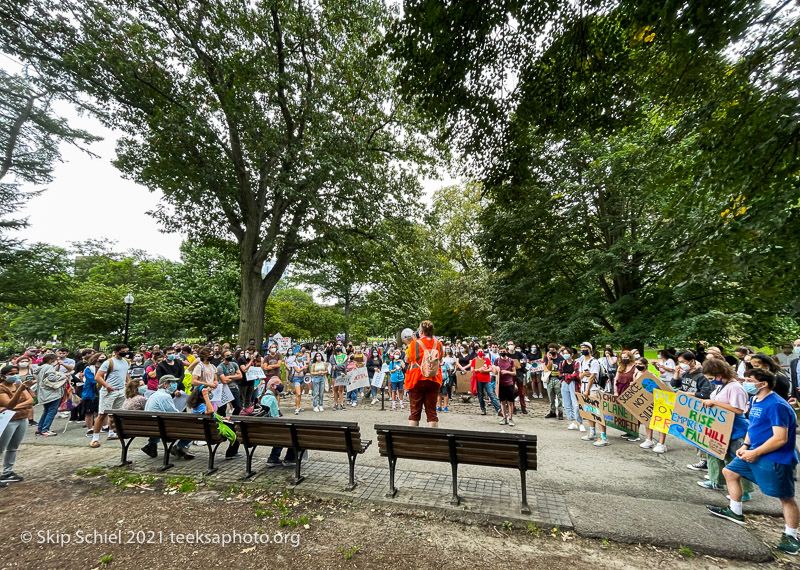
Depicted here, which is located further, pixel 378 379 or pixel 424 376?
pixel 378 379

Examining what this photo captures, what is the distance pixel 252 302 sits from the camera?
14.0 m

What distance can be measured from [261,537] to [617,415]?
7049 millimetres

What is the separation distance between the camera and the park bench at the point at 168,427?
5.37 meters

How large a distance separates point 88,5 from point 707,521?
19.2 m

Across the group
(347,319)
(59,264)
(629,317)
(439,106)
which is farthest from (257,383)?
(347,319)

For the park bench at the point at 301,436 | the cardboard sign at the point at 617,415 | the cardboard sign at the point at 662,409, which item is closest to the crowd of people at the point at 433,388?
the cardboard sign at the point at 617,415

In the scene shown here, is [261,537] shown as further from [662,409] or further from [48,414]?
[48,414]

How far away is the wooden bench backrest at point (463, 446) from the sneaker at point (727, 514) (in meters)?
2.23

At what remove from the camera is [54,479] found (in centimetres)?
526

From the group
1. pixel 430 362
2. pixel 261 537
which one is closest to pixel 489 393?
pixel 430 362

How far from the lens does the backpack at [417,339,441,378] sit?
5441 millimetres

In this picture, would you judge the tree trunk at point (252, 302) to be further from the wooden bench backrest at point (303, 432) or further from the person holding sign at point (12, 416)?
the wooden bench backrest at point (303, 432)

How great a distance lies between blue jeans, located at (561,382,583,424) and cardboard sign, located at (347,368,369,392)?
6.24 m

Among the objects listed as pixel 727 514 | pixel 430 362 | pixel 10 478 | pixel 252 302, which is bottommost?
pixel 10 478
